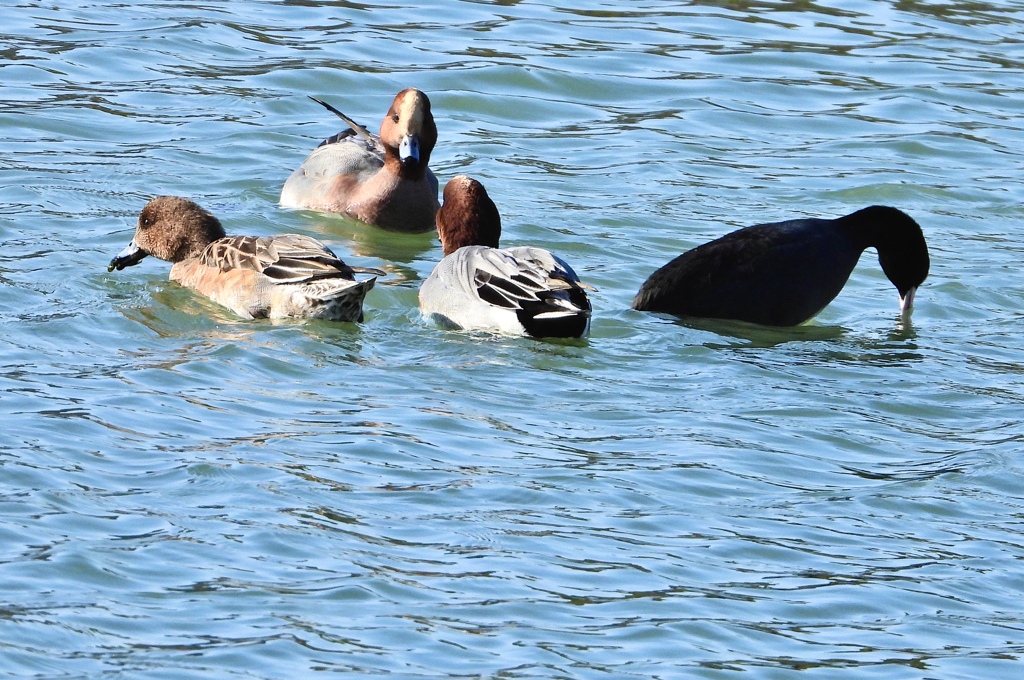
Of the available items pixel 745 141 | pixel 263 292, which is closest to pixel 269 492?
pixel 263 292

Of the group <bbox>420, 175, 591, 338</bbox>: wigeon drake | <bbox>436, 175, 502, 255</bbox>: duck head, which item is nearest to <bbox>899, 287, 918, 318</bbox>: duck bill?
<bbox>420, 175, 591, 338</bbox>: wigeon drake

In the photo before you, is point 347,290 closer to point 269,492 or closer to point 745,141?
point 269,492

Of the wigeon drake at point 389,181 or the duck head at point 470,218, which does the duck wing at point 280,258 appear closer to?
the duck head at point 470,218

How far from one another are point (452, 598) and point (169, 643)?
1.04 metres

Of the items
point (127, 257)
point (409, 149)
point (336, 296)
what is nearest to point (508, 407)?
point (336, 296)

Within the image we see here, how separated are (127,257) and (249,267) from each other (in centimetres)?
102

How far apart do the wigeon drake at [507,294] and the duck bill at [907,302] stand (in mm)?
2479

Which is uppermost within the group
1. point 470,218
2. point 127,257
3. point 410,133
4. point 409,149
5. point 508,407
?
point 410,133

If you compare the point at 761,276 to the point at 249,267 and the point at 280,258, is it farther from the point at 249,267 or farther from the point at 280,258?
the point at 249,267

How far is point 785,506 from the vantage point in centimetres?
743

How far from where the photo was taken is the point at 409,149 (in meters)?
12.9

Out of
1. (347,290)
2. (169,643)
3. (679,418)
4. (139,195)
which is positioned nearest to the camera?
(169,643)

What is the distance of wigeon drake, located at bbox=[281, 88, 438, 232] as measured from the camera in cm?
1303

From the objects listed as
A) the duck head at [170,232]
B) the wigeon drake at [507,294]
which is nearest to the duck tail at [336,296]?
the wigeon drake at [507,294]
